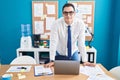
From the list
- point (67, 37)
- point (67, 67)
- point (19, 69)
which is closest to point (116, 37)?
point (67, 37)

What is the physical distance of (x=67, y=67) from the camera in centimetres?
178

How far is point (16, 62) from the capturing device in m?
2.39

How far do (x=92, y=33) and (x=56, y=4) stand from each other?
0.95 m

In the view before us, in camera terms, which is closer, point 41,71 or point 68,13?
point 41,71

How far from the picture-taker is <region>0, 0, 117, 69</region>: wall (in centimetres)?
347

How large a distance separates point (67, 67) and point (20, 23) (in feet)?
6.76

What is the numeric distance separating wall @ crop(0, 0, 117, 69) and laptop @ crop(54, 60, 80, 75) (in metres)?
1.89

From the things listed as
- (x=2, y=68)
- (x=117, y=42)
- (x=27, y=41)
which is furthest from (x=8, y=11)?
(x=117, y=42)

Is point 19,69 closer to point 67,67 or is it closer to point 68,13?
point 67,67

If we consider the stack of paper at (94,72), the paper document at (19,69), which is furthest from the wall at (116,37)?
the paper document at (19,69)

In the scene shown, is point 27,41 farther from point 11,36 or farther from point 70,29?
point 70,29

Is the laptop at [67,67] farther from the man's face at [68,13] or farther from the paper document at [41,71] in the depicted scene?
the man's face at [68,13]

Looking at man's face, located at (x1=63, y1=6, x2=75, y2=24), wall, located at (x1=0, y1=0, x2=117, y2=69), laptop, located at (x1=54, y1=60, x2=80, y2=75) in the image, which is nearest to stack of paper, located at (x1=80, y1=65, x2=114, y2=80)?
laptop, located at (x1=54, y1=60, x2=80, y2=75)

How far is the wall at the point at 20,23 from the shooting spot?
11.4 ft
